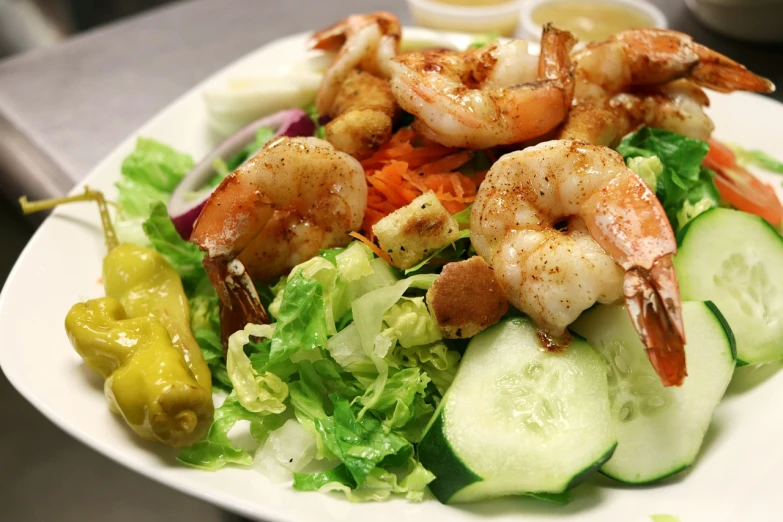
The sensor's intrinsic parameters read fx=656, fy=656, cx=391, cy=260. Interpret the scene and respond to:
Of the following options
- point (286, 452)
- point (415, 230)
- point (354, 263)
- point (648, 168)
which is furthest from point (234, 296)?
point (648, 168)

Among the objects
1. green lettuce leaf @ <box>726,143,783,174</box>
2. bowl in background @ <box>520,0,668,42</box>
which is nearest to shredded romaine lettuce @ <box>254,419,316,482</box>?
green lettuce leaf @ <box>726,143,783,174</box>

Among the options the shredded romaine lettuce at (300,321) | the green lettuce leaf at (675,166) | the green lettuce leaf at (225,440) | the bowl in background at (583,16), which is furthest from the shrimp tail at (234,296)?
the bowl in background at (583,16)

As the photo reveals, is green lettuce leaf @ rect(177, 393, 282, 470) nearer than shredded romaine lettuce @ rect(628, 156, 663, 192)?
Yes

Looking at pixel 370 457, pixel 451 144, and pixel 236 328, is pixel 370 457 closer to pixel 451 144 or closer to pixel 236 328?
pixel 236 328

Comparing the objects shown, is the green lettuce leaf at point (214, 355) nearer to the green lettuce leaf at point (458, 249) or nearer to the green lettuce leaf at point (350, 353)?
the green lettuce leaf at point (350, 353)

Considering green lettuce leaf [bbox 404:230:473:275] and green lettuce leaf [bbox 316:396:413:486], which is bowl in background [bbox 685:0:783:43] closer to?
green lettuce leaf [bbox 404:230:473:275]

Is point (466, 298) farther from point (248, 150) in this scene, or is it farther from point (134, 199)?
point (134, 199)
